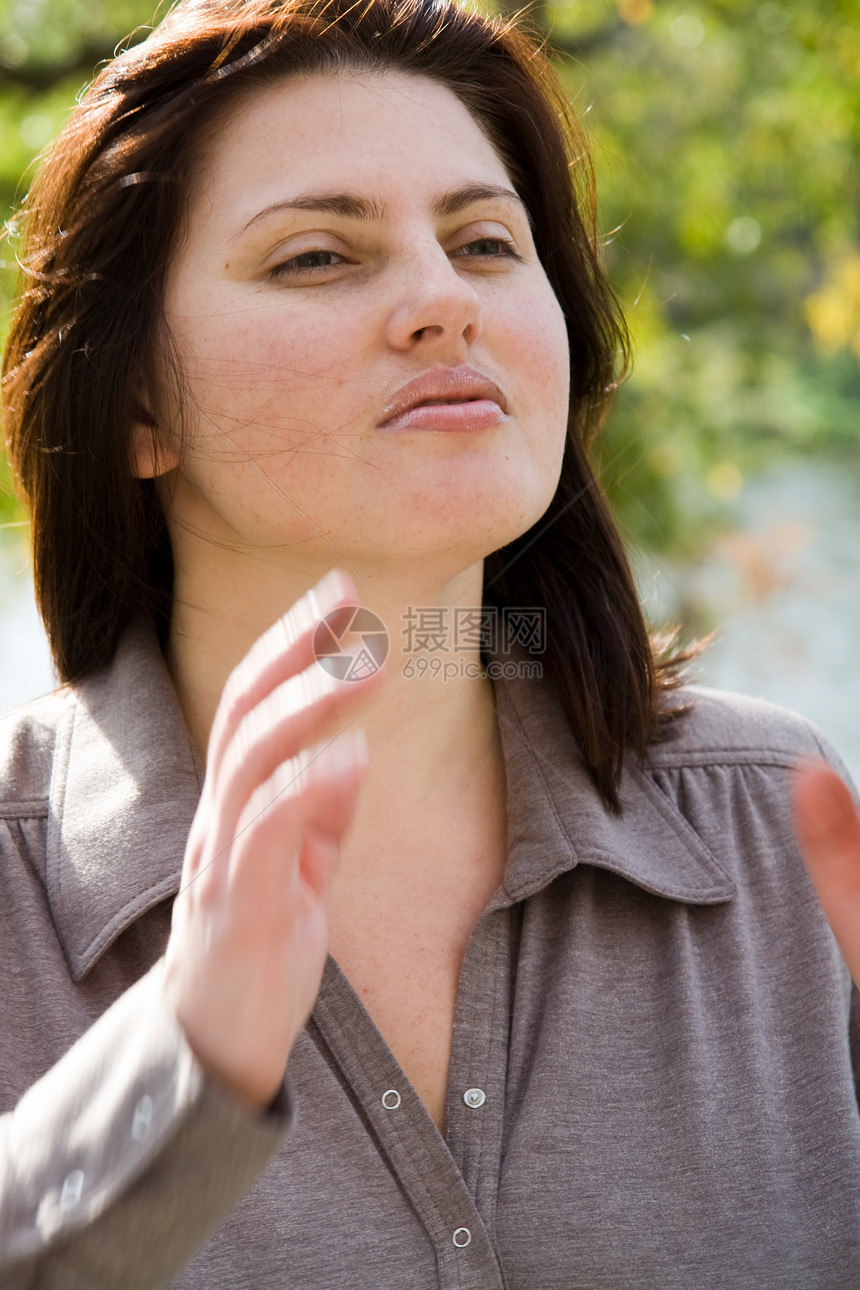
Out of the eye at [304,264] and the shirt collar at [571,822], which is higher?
the eye at [304,264]

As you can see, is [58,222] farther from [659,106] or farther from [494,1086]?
[659,106]

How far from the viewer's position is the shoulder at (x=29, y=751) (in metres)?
1.44

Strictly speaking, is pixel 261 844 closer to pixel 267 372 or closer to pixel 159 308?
pixel 267 372

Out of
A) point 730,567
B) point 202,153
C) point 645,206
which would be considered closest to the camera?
point 202,153

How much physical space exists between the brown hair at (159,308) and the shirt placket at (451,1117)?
1.17ft

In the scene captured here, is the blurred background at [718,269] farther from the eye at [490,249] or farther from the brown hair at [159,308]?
the eye at [490,249]

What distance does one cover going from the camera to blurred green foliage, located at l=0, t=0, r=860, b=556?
12.7 feet

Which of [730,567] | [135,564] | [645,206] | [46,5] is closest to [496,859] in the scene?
[135,564]

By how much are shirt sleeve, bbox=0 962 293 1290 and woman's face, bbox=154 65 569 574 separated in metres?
0.61

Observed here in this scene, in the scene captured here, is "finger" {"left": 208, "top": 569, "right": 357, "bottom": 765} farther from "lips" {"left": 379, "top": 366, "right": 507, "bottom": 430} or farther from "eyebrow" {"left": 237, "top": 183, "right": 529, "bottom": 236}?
"eyebrow" {"left": 237, "top": 183, "right": 529, "bottom": 236}

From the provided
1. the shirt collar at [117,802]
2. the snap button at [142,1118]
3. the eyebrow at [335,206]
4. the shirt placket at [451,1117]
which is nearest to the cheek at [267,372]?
the eyebrow at [335,206]

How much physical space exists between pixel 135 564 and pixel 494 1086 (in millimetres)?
781

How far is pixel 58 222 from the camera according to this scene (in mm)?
1557

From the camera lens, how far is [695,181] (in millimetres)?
4453
